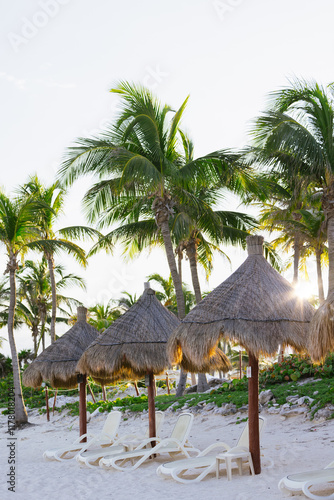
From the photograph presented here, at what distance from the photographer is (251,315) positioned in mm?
6504

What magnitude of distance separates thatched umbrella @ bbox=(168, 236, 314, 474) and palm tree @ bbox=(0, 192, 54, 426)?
30.6 ft

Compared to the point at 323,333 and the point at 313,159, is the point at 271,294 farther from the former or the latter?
the point at 313,159

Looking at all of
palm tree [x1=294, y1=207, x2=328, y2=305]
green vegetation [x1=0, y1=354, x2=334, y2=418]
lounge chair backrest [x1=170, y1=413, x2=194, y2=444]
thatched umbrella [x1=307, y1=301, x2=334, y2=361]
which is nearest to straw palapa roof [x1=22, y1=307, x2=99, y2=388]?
lounge chair backrest [x1=170, y1=413, x2=194, y2=444]

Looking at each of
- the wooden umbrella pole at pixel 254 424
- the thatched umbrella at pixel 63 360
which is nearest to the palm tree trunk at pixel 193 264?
the thatched umbrella at pixel 63 360

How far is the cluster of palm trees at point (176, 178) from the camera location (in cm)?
1243

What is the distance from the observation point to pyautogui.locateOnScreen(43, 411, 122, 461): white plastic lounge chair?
29.7 feet

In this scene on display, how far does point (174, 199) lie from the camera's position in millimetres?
14891

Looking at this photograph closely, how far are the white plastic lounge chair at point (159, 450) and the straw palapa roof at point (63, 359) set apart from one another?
285 cm

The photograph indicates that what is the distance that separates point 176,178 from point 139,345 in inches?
248

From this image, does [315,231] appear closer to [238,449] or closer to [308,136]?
[308,136]

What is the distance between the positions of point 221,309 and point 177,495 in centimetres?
236

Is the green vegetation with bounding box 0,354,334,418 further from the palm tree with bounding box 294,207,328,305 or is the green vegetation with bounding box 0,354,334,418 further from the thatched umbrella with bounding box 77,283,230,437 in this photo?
the palm tree with bounding box 294,207,328,305

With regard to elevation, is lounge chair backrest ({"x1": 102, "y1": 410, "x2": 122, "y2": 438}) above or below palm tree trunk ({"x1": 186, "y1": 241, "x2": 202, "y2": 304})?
below

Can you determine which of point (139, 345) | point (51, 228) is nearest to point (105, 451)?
point (139, 345)
